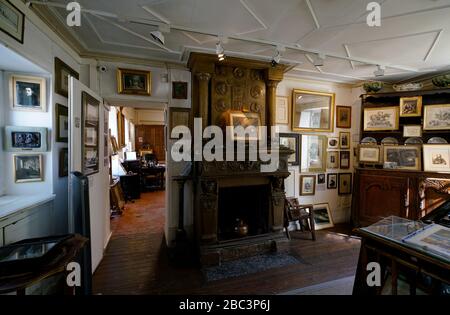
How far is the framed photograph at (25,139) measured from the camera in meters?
1.83

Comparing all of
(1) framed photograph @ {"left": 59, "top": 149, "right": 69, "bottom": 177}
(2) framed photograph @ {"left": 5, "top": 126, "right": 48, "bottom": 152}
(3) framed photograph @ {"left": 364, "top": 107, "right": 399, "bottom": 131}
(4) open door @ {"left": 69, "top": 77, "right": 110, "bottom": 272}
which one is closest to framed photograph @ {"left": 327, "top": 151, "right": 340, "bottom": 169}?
(3) framed photograph @ {"left": 364, "top": 107, "right": 399, "bottom": 131}

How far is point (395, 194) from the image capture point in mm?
3227

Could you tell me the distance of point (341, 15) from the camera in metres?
1.88

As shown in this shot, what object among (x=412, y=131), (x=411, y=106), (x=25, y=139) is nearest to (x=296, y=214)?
(x=412, y=131)

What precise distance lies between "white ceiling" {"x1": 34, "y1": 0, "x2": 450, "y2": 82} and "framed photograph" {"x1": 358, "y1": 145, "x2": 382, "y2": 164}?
124 cm

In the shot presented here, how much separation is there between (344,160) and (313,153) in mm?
719

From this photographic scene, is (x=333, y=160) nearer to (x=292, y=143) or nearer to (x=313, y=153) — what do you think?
(x=313, y=153)

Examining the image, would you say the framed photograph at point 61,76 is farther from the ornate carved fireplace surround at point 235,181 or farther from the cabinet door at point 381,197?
the cabinet door at point 381,197

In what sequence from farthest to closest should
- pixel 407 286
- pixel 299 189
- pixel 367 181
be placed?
pixel 299 189
pixel 367 181
pixel 407 286

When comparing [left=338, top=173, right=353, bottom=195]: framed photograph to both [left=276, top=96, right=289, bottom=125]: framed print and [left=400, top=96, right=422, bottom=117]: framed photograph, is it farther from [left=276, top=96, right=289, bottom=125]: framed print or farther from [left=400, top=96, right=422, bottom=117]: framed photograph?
[left=276, top=96, right=289, bottom=125]: framed print

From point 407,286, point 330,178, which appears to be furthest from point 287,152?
point 407,286

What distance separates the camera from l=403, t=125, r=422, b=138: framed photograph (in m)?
3.25
